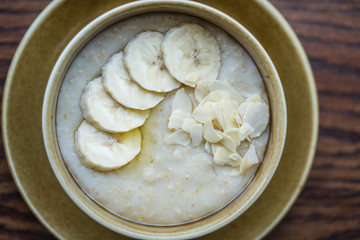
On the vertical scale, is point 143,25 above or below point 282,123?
above

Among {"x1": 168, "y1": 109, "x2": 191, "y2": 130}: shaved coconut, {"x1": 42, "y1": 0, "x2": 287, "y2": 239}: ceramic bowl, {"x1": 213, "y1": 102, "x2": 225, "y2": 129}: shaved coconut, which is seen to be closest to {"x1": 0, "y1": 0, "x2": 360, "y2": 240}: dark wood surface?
{"x1": 42, "y1": 0, "x2": 287, "y2": 239}: ceramic bowl

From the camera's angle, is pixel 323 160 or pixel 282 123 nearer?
pixel 282 123

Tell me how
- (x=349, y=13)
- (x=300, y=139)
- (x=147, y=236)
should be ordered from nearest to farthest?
1. (x=147, y=236)
2. (x=300, y=139)
3. (x=349, y=13)

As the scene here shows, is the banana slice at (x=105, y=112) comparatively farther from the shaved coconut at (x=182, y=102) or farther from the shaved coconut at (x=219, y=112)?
the shaved coconut at (x=219, y=112)

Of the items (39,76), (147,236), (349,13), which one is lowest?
(147,236)

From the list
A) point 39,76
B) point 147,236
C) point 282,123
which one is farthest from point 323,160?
point 39,76

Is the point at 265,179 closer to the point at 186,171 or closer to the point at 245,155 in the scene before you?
the point at 245,155

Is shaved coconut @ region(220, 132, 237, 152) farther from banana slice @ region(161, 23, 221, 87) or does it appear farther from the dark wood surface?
the dark wood surface
